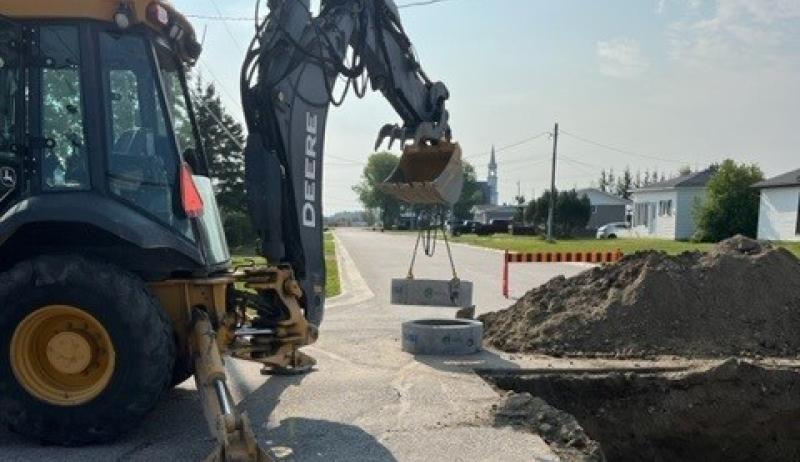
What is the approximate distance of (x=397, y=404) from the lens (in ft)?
19.8

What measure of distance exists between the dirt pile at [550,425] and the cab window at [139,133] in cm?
275

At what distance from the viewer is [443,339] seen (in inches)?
316

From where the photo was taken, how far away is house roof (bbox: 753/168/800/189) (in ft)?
118

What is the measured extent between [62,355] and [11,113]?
1.64 meters

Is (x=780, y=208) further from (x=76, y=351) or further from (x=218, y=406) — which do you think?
(x=76, y=351)

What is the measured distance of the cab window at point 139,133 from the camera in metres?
4.96

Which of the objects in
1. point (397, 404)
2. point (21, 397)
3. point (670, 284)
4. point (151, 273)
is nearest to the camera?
point (21, 397)

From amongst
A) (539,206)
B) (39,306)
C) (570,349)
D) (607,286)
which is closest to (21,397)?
(39,306)

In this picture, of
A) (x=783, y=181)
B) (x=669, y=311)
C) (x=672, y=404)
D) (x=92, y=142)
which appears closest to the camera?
(x=92, y=142)

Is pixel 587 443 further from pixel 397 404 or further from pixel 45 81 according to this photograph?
pixel 45 81

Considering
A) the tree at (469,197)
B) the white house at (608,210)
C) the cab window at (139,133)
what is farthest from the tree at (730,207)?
the tree at (469,197)

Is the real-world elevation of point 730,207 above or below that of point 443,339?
above

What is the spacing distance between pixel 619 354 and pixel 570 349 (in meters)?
0.53

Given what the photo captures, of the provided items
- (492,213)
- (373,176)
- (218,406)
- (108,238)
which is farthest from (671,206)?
(373,176)
